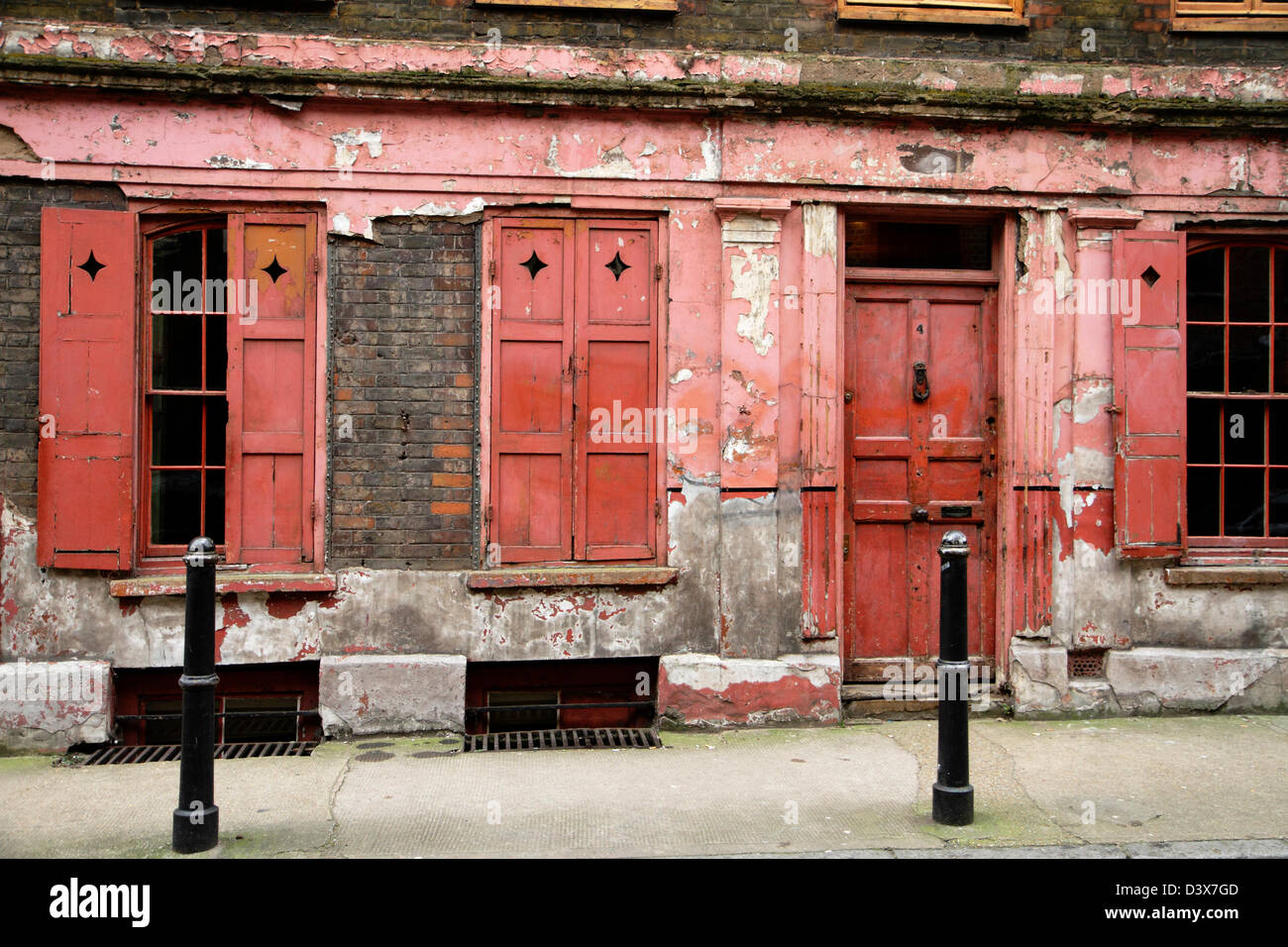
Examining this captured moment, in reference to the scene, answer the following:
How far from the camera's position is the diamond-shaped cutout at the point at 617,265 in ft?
21.0

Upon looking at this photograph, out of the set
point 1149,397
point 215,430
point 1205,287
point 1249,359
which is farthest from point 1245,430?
point 215,430

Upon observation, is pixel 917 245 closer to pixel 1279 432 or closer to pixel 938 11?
pixel 938 11

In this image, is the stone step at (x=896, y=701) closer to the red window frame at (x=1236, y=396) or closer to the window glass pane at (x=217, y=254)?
the red window frame at (x=1236, y=396)

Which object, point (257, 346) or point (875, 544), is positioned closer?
point (257, 346)

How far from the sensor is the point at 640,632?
630 centimetres

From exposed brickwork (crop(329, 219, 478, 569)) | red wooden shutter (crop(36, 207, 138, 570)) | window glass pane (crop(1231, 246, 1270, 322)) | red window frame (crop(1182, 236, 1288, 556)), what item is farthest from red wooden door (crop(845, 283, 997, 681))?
red wooden shutter (crop(36, 207, 138, 570))

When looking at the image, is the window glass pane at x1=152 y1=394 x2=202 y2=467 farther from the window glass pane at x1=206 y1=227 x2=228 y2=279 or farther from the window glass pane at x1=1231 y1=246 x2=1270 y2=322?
the window glass pane at x1=1231 y1=246 x2=1270 y2=322

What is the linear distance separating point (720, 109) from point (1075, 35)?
2408 mm

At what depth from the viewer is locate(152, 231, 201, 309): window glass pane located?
6.24 m

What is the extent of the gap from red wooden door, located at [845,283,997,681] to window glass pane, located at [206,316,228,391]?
3.89 metres

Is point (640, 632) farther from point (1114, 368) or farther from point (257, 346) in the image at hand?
point (1114, 368)

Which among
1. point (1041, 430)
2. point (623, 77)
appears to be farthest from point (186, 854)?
point (1041, 430)

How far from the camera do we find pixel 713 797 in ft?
16.4

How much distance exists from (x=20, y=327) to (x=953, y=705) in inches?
219
